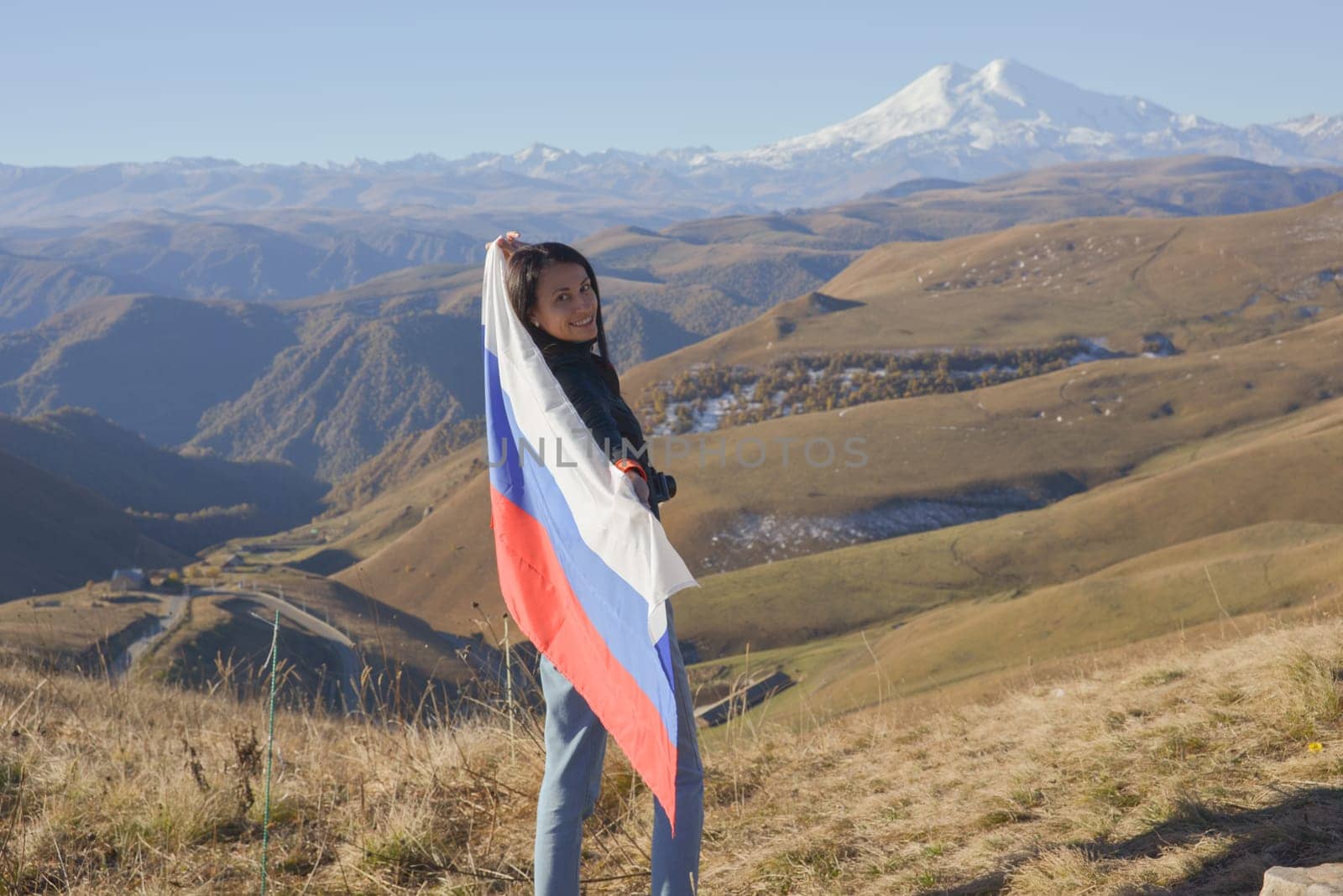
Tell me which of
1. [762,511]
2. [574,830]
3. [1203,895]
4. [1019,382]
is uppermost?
[574,830]

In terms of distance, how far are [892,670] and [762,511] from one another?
49298 millimetres

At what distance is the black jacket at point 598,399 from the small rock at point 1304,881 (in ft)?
8.00

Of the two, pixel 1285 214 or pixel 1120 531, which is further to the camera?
pixel 1285 214

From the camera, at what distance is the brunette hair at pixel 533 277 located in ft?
14.0

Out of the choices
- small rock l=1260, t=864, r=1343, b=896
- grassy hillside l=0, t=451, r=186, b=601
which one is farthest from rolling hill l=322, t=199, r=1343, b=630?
small rock l=1260, t=864, r=1343, b=896

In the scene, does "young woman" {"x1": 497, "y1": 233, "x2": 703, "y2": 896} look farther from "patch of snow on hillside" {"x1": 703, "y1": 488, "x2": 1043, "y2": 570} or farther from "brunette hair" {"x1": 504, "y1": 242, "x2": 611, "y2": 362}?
"patch of snow on hillside" {"x1": 703, "y1": 488, "x2": 1043, "y2": 570}

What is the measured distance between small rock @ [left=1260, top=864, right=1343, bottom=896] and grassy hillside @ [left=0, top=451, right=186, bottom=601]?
111505mm

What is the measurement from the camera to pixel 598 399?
409 cm

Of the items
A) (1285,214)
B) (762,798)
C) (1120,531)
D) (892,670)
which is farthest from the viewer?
(1285,214)

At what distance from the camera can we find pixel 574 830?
161 inches

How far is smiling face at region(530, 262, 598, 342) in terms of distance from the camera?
4.26 meters

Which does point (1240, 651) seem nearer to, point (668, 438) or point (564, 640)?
point (564, 640)

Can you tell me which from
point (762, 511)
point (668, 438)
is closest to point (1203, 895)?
point (762, 511)

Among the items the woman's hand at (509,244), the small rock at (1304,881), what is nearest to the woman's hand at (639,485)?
the woman's hand at (509,244)
